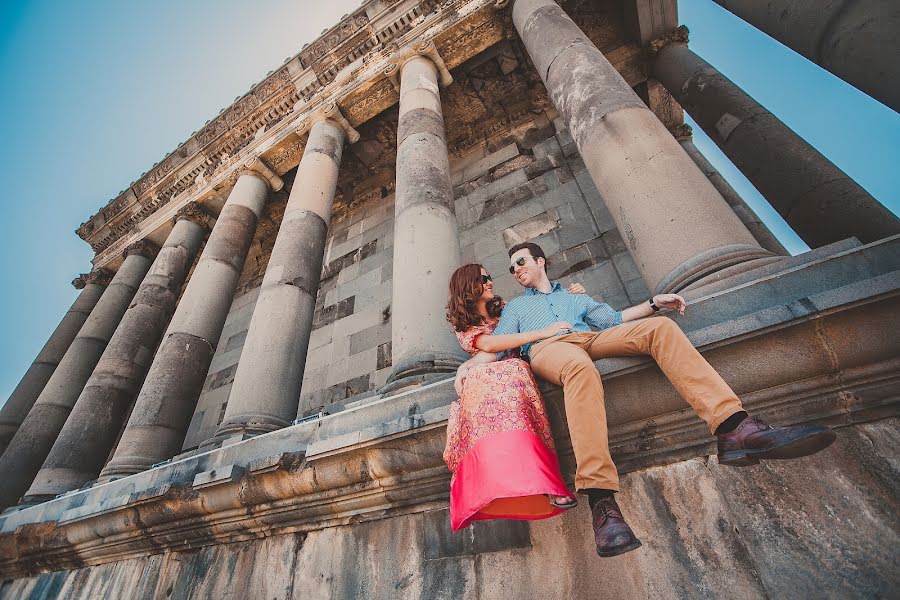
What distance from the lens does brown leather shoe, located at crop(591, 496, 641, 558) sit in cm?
166

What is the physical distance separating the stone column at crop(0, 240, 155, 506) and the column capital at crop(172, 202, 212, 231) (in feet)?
6.37

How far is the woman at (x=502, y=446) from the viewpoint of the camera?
1.82 m

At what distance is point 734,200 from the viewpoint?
23.1ft

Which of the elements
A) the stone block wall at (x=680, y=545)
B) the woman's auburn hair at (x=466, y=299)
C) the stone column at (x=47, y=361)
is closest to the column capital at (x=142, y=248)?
the stone column at (x=47, y=361)

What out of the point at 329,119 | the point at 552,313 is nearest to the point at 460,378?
the point at 552,313

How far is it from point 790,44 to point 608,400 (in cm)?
448

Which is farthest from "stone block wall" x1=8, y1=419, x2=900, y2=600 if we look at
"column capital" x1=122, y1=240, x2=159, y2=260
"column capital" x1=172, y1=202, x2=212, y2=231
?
"column capital" x1=122, y1=240, x2=159, y2=260

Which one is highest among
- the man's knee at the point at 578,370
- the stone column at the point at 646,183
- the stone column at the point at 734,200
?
the stone column at the point at 734,200

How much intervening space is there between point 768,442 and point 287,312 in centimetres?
561

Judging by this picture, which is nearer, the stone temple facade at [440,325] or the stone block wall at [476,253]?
the stone temple facade at [440,325]

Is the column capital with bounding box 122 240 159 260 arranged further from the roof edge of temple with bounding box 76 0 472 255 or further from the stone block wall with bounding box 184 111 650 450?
the stone block wall with bounding box 184 111 650 450

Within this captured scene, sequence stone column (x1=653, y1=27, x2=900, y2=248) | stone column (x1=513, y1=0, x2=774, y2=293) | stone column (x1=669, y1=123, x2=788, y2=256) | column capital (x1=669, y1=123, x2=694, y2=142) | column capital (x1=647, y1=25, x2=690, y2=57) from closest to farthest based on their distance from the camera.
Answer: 1. stone column (x1=513, y1=0, x2=774, y2=293)
2. stone column (x1=653, y1=27, x2=900, y2=248)
3. stone column (x1=669, y1=123, x2=788, y2=256)
4. column capital (x1=647, y1=25, x2=690, y2=57)
5. column capital (x1=669, y1=123, x2=694, y2=142)

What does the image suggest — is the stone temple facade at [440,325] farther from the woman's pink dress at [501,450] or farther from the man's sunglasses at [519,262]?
the man's sunglasses at [519,262]

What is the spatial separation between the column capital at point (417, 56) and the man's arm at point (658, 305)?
291 inches
